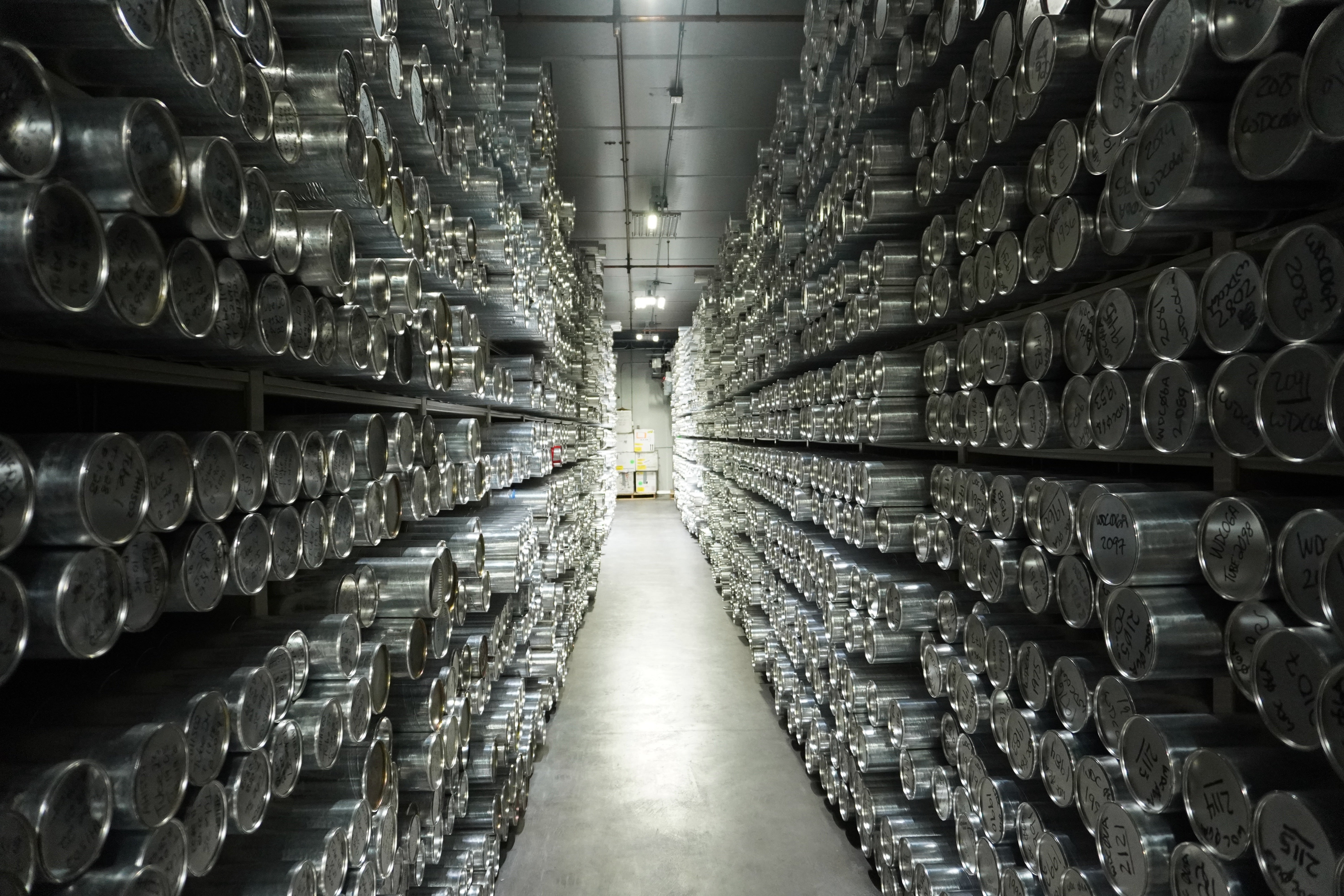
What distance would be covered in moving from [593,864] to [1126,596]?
3.19 metres

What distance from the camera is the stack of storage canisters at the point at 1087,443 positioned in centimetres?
131

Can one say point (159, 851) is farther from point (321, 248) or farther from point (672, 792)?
point (672, 792)

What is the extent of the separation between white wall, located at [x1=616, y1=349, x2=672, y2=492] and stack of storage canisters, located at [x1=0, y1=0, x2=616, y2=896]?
20863mm

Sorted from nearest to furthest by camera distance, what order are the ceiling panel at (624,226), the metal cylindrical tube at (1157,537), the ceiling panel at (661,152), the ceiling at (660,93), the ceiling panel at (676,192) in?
the metal cylindrical tube at (1157,537) < the ceiling at (660,93) < the ceiling panel at (661,152) < the ceiling panel at (676,192) < the ceiling panel at (624,226)

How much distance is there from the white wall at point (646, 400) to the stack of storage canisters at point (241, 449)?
20863mm

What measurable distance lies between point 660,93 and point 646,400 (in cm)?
1777

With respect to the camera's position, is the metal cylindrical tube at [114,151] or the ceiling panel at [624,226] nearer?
the metal cylindrical tube at [114,151]

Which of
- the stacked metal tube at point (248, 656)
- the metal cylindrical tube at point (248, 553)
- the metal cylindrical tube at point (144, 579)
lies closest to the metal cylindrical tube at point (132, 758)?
the stacked metal tube at point (248, 656)

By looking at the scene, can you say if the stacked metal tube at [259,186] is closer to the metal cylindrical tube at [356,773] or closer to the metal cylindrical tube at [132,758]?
the metal cylindrical tube at [132,758]

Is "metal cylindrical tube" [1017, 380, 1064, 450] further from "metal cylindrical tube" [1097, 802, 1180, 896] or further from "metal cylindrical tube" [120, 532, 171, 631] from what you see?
"metal cylindrical tube" [120, 532, 171, 631]

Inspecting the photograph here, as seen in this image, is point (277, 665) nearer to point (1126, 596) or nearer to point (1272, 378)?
point (1126, 596)

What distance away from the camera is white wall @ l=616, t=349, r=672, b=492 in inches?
969

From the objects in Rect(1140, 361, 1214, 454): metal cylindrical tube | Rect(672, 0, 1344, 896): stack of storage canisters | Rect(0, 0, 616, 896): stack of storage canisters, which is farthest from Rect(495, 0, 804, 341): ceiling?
Rect(1140, 361, 1214, 454): metal cylindrical tube

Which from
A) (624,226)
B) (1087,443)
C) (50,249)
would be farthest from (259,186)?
(624,226)
